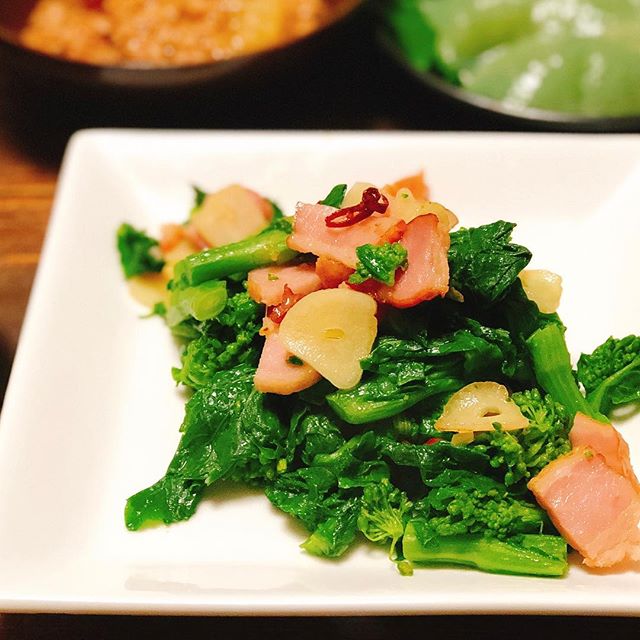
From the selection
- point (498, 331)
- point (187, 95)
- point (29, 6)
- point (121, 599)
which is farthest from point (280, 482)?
point (29, 6)

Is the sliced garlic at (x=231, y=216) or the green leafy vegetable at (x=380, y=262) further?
the sliced garlic at (x=231, y=216)

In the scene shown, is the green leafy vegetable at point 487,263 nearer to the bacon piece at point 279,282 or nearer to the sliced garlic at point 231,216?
the bacon piece at point 279,282

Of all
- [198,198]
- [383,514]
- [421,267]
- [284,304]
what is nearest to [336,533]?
[383,514]

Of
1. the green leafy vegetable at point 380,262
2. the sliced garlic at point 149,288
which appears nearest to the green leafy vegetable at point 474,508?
the green leafy vegetable at point 380,262

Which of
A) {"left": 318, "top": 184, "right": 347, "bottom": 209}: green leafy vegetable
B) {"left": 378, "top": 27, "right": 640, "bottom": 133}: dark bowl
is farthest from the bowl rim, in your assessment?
{"left": 318, "top": 184, "right": 347, "bottom": 209}: green leafy vegetable

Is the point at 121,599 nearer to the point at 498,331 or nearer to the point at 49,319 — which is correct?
the point at 49,319

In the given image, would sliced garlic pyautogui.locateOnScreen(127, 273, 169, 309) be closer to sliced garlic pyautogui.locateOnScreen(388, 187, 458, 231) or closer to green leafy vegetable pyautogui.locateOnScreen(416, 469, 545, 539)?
sliced garlic pyautogui.locateOnScreen(388, 187, 458, 231)
